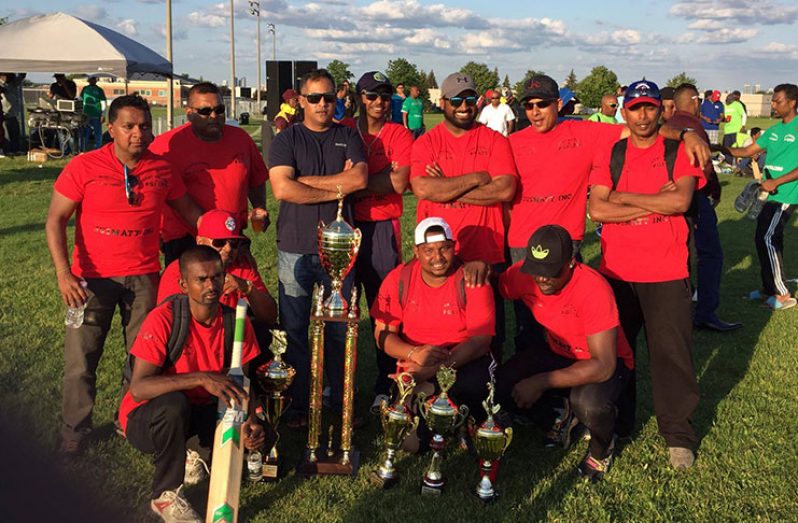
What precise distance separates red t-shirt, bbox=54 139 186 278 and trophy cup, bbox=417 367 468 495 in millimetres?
1907

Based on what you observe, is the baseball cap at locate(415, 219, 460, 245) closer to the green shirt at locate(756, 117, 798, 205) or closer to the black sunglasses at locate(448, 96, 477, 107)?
the black sunglasses at locate(448, 96, 477, 107)

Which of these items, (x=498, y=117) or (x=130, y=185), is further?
(x=498, y=117)

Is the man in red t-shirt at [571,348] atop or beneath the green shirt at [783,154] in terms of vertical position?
beneath

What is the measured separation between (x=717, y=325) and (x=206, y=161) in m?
5.20

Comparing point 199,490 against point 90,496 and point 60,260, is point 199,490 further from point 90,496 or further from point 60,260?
point 60,260

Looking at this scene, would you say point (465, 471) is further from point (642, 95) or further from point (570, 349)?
point (642, 95)

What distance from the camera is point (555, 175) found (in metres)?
4.83

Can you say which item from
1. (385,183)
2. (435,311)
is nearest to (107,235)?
(385,183)

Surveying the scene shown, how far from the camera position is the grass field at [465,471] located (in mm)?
A: 3947

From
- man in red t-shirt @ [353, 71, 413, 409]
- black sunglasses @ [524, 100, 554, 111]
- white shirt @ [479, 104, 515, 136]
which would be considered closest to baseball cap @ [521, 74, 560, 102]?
black sunglasses @ [524, 100, 554, 111]

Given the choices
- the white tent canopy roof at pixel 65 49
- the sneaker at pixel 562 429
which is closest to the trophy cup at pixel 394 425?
the sneaker at pixel 562 429

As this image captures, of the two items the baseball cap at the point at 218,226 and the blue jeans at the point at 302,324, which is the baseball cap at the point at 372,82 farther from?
the baseball cap at the point at 218,226

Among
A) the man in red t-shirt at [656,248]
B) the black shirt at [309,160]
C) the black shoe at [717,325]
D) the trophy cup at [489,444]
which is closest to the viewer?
the trophy cup at [489,444]

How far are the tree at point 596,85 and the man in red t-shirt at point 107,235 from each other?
88.6 metres
